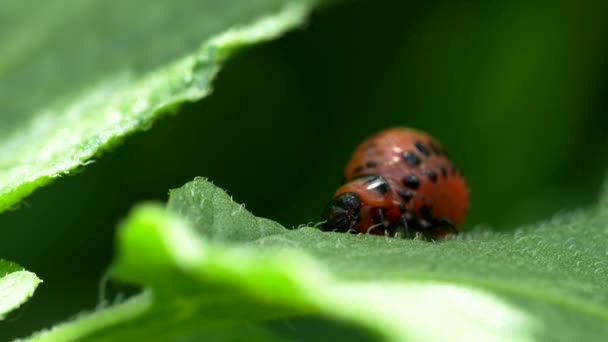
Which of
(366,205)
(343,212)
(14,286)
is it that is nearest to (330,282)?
(14,286)

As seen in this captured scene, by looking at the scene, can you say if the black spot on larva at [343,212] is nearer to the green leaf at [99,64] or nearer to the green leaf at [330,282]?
the green leaf at [99,64]

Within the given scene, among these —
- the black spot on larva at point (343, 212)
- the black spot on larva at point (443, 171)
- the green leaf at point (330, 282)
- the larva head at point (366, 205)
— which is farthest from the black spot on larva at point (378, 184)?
the green leaf at point (330, 282)

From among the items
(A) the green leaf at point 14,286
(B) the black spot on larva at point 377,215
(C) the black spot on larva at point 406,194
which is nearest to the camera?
(A) the green leaf at point 14,286

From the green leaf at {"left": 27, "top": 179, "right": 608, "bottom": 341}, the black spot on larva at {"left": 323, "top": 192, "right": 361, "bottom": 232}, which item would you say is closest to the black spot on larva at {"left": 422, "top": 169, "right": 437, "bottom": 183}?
the black spot on larva at {"left": 323, "top": 192, "right": 361, "bottom": 232}

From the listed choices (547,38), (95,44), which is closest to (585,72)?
(547,38)

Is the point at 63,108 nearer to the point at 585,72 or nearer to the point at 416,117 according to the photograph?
the point at 416,117

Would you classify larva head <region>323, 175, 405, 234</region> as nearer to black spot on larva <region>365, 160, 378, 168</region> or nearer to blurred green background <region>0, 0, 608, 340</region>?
black spot on larva <region>365, 160, 378, 168</region>

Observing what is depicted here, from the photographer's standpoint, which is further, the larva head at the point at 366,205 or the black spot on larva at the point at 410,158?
the black spot on larva at the point at 410,158
